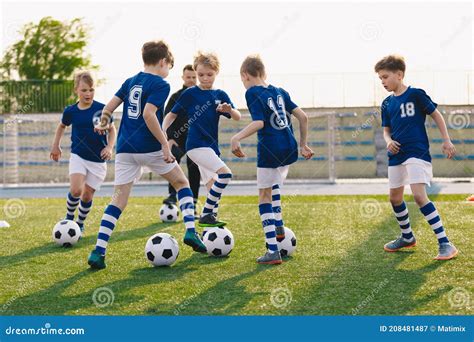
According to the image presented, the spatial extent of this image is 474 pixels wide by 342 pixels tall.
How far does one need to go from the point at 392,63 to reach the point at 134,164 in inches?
97.9

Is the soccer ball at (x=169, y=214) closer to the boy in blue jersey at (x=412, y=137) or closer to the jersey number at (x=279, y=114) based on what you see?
the jersey number at (x=279, y=114)

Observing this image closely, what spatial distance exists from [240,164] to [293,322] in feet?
65.9

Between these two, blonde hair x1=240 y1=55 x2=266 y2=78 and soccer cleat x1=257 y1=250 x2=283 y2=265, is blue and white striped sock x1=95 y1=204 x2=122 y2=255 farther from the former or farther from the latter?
blonde hair x1=240 y1=55 x2=266 y2=78

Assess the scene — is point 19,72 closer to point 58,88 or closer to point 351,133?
point 58,88

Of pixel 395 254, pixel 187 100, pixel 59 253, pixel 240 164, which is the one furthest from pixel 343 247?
pixel 240 164

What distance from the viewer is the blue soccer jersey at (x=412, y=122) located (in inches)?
234

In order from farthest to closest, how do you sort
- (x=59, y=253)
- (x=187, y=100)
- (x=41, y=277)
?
(x=187, y=100) < (x=59, y=253) < (x=41, y=277)

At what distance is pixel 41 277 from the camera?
17.8ft

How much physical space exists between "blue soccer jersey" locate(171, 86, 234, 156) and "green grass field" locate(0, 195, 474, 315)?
1189 mm

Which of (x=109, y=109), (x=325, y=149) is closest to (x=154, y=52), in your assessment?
(x=109, y=109)

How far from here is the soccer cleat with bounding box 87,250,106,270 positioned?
18.6ft

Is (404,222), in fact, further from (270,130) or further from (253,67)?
(253,67)

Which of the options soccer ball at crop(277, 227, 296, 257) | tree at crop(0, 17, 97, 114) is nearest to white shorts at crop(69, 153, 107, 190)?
soccer ball at crop(277, 227, 296, 257)

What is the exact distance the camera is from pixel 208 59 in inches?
Answer: 259
